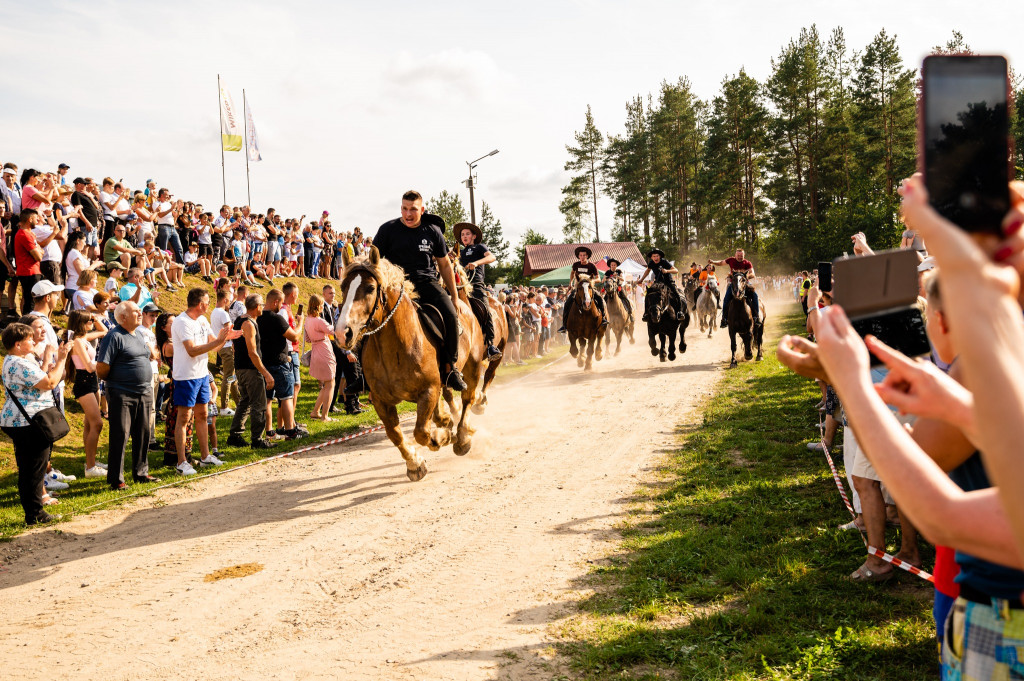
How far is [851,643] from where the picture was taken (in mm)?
→ 4258

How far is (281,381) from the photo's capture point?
11.2 metres

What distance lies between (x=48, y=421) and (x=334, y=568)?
403 cm

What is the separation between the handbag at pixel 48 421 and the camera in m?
7.31

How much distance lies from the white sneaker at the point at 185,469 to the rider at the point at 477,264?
15.5 ft

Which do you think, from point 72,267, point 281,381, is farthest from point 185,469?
point 72,267

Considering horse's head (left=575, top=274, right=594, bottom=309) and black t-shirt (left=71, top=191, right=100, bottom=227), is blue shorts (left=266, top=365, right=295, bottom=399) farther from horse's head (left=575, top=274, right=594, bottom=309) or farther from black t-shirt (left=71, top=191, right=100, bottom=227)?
horse's head (left=575, top=274, right=594, bottom=309)

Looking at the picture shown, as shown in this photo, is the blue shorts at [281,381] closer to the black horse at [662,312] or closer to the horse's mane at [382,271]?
the horse's mane at [382,271]

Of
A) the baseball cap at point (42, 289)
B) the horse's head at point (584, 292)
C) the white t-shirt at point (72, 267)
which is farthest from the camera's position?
the horse's head at point (584, 292)

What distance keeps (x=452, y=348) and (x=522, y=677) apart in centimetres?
526

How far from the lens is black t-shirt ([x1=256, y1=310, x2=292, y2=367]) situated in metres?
11.1

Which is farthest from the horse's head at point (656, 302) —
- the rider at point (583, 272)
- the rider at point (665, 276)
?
the rider at point (583, 272)

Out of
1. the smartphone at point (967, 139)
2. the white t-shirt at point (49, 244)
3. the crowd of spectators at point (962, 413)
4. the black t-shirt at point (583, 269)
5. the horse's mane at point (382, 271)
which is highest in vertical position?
the white t-shirt at point (49, 244)

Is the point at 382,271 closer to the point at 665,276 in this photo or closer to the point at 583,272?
the point at 583,272

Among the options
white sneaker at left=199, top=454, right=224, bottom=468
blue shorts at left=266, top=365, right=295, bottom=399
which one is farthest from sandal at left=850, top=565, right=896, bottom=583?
blue shorts at left=266, top=365, right=295, bottom=399
